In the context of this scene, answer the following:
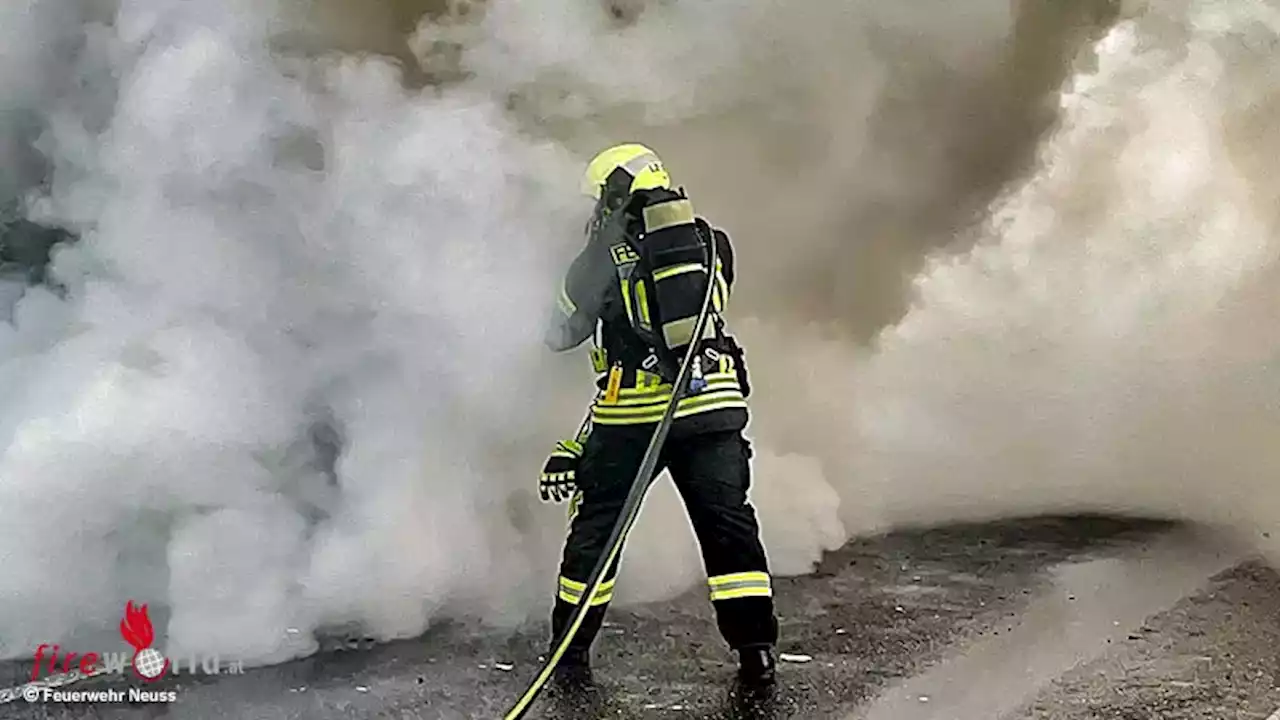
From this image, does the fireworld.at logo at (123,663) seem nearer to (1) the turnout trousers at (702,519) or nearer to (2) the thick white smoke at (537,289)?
(2) the thick white smoke at (537,289)

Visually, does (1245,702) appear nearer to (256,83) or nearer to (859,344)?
(859,344)

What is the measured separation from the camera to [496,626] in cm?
441

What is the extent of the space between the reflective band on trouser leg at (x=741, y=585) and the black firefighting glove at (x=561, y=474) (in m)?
0.53

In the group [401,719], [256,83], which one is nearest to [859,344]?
[256,83]

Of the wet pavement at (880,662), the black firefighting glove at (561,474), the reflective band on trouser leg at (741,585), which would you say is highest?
the black firefighting glove at (561,474)

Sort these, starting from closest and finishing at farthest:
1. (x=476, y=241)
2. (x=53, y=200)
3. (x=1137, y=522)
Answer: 1. (x=476, y=241)
2. (x=53, y=200)
3. (x=1137, y=522)

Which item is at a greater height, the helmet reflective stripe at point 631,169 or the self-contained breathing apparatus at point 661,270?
the helmet reflective stripe at point 631,169

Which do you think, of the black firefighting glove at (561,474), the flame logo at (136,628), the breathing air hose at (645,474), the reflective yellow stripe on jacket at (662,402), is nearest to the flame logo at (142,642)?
the flame logo at (136,628)

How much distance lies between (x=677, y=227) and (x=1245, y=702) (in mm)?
2061

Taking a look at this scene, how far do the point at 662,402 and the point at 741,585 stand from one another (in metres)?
0.58

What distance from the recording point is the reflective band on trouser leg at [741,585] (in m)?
3.84

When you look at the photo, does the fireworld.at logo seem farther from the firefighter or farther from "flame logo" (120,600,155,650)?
the firefighter

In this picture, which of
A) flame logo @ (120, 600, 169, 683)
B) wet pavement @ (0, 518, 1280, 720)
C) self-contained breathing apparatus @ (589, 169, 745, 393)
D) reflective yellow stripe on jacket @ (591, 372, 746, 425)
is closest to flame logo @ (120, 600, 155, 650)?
flame logo @ (120, 600, 169, 683)

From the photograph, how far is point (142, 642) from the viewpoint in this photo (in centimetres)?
410
